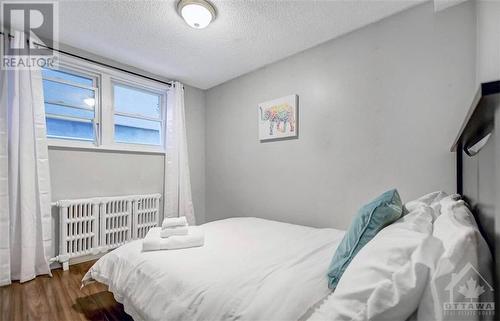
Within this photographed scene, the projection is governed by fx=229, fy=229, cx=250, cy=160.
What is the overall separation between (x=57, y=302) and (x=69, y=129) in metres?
1.80

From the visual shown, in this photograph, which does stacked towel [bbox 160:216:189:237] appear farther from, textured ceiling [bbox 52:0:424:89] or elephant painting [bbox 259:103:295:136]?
textured ceiling [bbox 52:0:424:89]

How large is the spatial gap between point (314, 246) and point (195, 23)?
2.01m

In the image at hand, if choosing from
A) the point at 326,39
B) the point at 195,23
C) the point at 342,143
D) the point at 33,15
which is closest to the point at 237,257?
the point at 342,143

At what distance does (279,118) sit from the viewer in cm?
277

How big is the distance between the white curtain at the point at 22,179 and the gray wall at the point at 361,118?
2149mm

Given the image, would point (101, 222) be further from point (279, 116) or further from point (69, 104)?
point (279, 116)

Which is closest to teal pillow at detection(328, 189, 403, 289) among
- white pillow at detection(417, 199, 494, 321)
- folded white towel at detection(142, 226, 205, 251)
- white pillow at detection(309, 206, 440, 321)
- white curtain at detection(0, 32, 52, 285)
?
white pillow at detection(309, 206, 440, 321)

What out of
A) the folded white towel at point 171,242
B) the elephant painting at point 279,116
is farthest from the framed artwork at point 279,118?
the folded white towel at point 171,242

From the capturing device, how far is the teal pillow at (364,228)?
40.9 inches

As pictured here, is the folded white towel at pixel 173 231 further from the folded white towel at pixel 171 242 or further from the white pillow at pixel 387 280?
the white pillow at pixel 387 280

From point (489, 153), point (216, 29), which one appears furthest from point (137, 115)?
point (489, 153)

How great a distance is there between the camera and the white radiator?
2412 mm

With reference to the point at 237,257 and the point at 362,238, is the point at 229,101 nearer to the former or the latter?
the point at 237,257

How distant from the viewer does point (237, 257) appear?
1.43 metres
